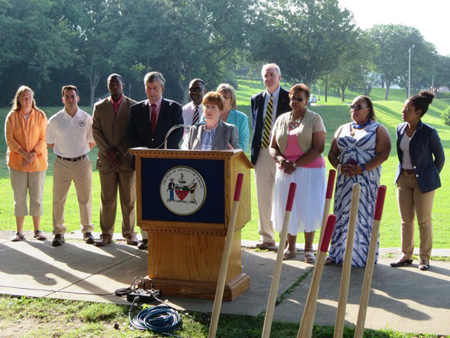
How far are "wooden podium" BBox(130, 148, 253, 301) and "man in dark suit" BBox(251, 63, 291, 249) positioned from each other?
1977 millimetres

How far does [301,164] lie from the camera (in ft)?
24.6

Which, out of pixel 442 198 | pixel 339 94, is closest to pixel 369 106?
pixel 442 198

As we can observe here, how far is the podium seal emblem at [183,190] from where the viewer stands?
6.00m

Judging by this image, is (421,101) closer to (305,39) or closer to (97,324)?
(97,324)

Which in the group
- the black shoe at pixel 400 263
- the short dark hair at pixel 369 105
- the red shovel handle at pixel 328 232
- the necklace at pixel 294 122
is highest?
the short dark hair at pixel 369 105

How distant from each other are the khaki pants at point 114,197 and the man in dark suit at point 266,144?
5.65 ft

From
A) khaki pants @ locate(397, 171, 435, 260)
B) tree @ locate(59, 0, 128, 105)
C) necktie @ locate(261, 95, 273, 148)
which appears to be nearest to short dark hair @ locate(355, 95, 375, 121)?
khaki pants @ locate(397, 171, 435, 260)

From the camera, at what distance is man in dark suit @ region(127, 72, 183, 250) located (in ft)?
26.6

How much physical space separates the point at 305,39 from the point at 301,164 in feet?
168

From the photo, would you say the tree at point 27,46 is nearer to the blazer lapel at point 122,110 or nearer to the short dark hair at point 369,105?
the blazer lapel at point 122,110

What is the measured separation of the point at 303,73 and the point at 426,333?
53055 mm

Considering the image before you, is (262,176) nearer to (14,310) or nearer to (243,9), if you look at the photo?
(14,310)

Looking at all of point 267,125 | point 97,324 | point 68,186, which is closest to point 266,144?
point 267,125

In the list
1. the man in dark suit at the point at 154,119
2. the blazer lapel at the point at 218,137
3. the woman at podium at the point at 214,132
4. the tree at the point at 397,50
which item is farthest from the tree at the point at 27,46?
the tree at the point at 397,50
